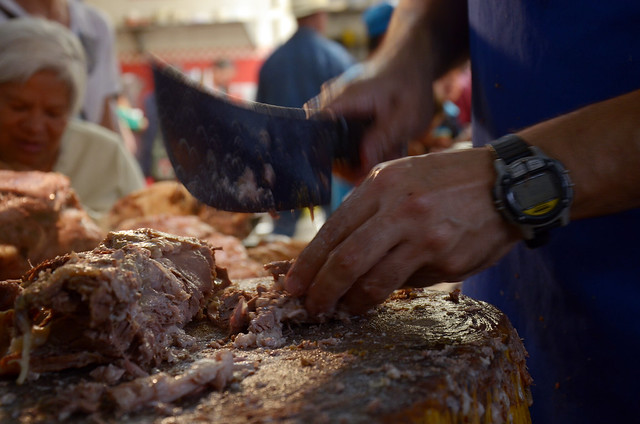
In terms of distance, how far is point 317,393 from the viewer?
3.41ft

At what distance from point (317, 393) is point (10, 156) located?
9.68ft

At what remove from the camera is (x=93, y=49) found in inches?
177

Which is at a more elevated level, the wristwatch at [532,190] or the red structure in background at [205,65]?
the red structure in background at [205,65]

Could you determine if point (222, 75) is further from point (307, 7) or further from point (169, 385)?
point (169, 385)

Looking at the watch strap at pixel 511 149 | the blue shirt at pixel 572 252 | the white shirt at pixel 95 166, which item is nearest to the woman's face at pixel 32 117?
the white shirt at pixel 95 166

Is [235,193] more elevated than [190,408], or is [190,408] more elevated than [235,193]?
[235,193]

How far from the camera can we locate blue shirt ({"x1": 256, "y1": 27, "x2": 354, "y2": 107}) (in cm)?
554

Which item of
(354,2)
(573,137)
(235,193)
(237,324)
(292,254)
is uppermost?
(354,2)

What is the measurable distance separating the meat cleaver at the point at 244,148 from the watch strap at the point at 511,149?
57cm

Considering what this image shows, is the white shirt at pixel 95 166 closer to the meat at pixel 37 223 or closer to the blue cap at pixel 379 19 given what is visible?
the meat at pixel 37 223

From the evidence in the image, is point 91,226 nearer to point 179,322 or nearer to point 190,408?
point 179,322

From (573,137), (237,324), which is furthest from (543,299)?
(237,324)

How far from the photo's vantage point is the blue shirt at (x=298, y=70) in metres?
5.54

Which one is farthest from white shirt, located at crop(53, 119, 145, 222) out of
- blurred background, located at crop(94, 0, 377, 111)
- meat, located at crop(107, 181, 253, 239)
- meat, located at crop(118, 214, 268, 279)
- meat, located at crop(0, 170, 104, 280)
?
blurred background, located at crop(94, 0, 377, 111)
